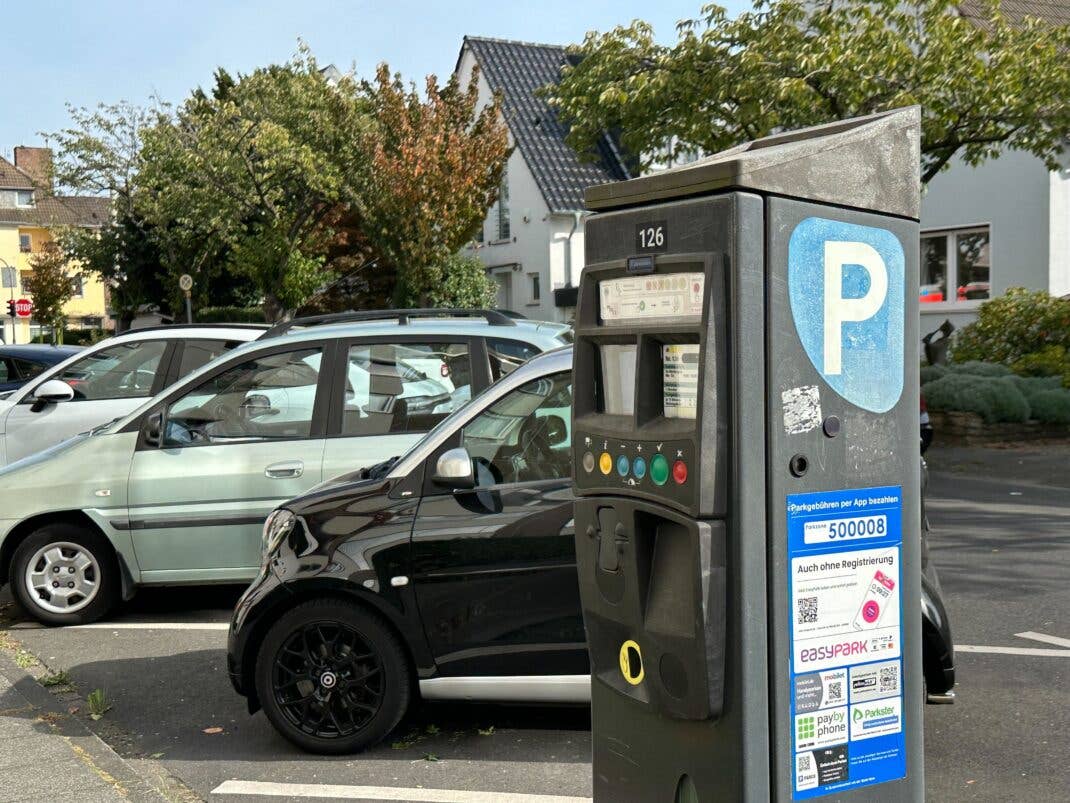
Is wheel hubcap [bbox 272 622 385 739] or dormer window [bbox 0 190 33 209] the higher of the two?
dormer window [bbox 0 190 33 209]

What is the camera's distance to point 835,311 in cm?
310

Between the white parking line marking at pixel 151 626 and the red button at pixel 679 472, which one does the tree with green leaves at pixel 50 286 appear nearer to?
the white parking line marking at pixel 151 626

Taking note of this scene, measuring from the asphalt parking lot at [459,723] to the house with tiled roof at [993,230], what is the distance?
48.1 ft

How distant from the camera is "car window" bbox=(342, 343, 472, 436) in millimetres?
7981

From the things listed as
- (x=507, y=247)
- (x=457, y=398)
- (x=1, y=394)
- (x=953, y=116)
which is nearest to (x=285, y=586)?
(x=457, y=398)

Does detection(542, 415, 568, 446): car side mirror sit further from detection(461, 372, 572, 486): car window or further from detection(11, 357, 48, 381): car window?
detection(11, 357, 48, 381): car window

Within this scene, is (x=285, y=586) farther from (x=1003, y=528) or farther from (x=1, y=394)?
(x=1, y=394)

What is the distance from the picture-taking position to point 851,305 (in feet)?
10.3

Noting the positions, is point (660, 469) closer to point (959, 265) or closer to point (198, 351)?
point (198, 351)

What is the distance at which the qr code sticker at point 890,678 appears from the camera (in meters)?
3.24

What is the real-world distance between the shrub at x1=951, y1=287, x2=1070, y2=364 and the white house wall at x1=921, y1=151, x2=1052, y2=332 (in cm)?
243

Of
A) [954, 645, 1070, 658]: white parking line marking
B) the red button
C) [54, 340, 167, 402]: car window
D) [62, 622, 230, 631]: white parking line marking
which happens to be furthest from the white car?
the red button

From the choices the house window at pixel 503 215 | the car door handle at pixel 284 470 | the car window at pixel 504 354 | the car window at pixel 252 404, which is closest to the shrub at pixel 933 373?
the car window at pixel 504 354

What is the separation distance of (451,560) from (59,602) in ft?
13.5
